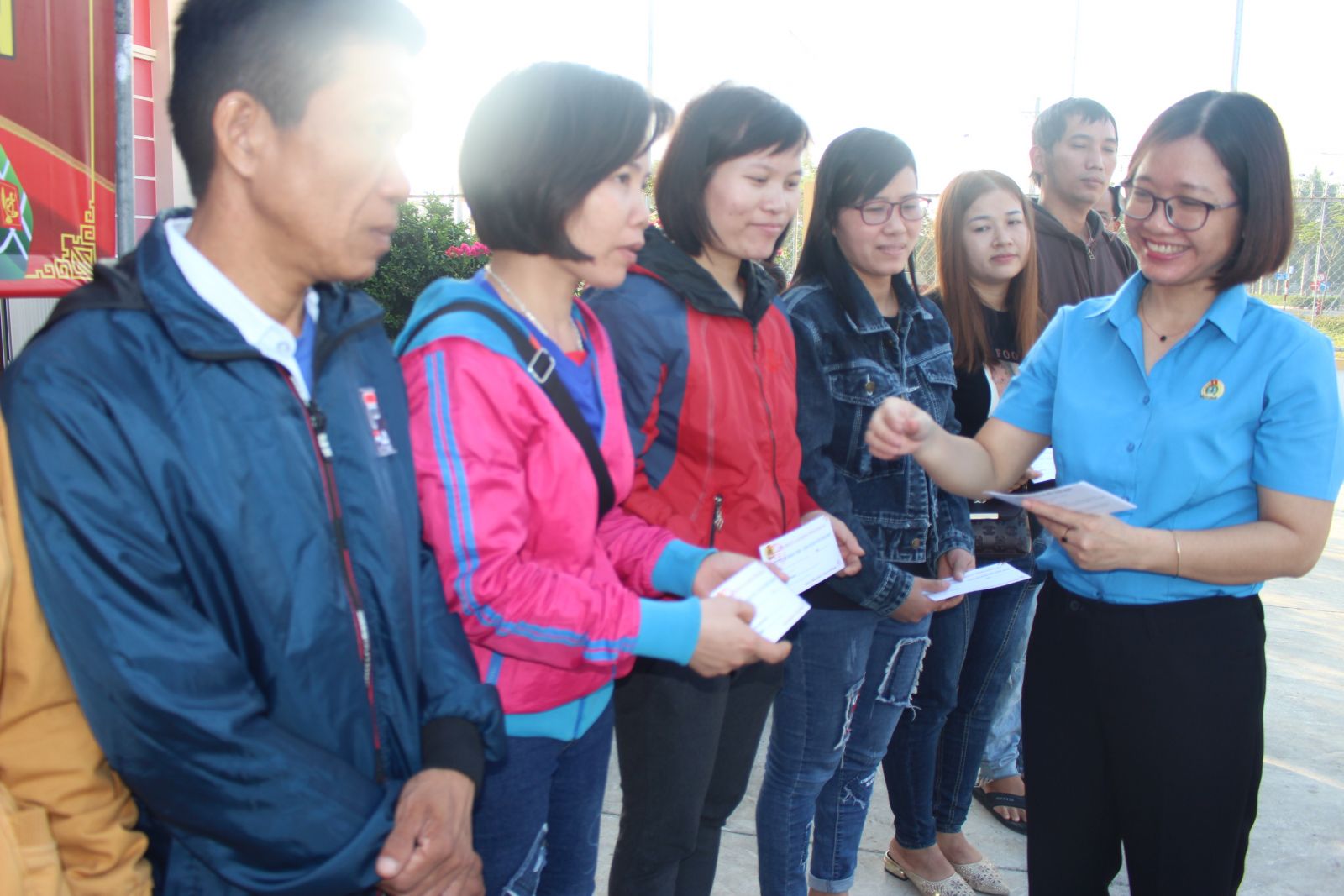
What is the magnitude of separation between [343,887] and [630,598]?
2.02ft

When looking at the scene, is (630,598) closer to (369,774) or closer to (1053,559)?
(369,774)

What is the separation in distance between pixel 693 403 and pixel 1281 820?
2835 millimetres

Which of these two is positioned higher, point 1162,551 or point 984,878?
point 1162,551

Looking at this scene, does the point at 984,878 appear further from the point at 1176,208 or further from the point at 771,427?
the point at 1176,208

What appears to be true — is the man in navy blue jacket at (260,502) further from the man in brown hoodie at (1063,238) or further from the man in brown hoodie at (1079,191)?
the man in brown hoodie at (1079,191)

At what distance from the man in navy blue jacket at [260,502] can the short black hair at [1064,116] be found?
3235mm

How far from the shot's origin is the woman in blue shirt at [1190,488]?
1.93 m

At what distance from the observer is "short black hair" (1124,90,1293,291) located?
1.94 m

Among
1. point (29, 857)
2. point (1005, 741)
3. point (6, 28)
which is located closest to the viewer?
point (29, 857)

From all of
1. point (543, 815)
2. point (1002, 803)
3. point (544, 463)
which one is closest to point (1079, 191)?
point (1002, 803)

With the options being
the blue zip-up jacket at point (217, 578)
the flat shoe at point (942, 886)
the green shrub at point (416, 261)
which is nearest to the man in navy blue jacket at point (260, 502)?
the blue zip-up jacket at point (217, 578)

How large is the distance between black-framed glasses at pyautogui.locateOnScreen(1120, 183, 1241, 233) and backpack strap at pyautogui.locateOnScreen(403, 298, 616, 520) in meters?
1.23

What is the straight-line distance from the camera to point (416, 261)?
27.1 ft

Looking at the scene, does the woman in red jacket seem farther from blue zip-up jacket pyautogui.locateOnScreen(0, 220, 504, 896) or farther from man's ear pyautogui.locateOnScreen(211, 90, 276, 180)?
man's ear pyautogui.locateOnScreen(211, 90, 276, 180)
